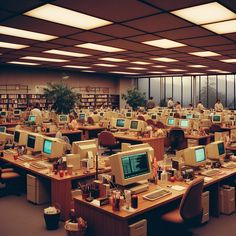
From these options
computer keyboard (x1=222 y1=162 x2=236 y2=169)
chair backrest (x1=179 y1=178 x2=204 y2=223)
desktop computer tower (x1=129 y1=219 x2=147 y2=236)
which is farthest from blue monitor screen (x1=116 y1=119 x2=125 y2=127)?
desktop computer tower (x1=129 y1=219 x2=147 y2=236)

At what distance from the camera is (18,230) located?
445 cm

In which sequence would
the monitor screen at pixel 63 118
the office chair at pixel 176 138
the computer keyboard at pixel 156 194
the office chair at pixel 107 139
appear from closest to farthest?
the computer keyboard at pixel 156 194 < the office chair at pixel 176 138 < the office chair at pixel 107 139 < the monitor screen at pixel 63 118

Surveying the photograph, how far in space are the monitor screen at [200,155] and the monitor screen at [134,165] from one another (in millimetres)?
1204

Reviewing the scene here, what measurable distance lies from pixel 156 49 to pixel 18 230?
6.06 metres

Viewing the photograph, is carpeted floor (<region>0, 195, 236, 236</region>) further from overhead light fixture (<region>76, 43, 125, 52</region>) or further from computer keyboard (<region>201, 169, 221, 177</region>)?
overhead light fixture (<region>76, 43, 125, 52</region>)

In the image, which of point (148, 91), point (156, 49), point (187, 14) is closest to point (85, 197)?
point (187, 14)

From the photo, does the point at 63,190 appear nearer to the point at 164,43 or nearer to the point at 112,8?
the point at 112,8

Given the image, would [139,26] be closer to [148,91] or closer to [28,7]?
[28,7]

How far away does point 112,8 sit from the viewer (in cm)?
454

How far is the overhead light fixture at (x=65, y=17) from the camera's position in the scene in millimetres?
4723

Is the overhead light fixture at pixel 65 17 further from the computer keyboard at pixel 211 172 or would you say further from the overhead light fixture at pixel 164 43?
the computer keyboard at pixel 211 172

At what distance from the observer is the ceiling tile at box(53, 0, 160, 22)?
4291 mm

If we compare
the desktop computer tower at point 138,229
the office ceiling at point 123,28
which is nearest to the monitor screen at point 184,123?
the office ceiling at point 123,28

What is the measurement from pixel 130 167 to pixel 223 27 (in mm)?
3565
